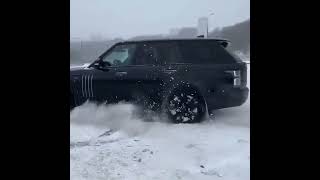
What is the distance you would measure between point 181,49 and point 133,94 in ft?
3.75

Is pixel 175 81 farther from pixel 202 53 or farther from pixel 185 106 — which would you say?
pixel 202 53

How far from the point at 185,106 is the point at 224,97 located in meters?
0.67

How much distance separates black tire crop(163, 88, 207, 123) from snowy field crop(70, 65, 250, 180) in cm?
17

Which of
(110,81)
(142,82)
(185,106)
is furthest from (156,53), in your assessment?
(185,106)

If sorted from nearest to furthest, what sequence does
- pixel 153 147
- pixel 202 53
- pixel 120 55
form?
pixel 153 147 → pixel 202 53 → pixel 120 55

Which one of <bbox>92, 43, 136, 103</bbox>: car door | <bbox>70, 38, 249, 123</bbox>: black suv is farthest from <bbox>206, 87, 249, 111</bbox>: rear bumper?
<bbox>92, 43, 136, 103</bbox>: car door

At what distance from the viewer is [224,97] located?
6.80 m

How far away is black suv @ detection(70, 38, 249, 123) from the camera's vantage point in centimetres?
679

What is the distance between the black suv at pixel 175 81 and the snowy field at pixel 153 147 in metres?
0.22

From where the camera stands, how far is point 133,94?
682cm

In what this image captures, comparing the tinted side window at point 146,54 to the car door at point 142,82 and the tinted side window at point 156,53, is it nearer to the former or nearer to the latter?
the tinted side window at point 156,53
